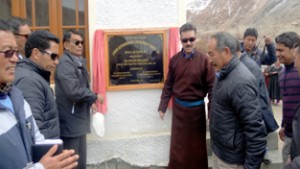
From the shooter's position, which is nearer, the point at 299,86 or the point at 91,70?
the point at 299,86

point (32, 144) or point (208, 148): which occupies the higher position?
point (32, 144)

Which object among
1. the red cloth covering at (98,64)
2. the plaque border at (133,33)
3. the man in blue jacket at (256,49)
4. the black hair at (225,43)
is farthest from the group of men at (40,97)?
the man in blue jacket at (256,49)

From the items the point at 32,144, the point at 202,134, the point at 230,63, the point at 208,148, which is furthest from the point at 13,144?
the point at 208,148

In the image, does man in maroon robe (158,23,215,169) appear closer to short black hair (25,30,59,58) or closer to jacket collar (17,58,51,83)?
short black hair (25,30,59,58)

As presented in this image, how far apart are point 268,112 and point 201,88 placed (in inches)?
34.7

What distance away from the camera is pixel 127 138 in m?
4.83

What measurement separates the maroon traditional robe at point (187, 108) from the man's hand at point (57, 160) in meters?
2.54

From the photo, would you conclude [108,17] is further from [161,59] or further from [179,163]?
[179,163]

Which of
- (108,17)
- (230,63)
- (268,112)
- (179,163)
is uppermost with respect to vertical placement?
(108,17)

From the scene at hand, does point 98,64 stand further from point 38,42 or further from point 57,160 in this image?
point 57,160

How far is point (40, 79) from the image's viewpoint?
2918 millimetres

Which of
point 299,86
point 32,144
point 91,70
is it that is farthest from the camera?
point 91,70

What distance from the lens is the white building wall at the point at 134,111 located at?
4695mm

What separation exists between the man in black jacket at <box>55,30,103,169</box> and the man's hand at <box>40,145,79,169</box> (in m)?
1.70
